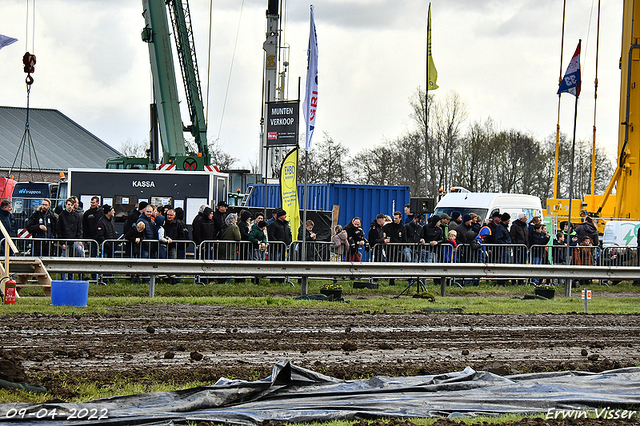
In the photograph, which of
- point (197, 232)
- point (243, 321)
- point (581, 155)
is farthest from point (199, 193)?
point (581, 155)

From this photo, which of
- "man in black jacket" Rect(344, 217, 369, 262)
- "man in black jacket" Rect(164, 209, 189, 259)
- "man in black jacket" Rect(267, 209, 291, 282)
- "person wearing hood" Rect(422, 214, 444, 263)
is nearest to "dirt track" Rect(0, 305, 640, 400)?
"man in black jacket" Rect(267, 209, 291, 282)

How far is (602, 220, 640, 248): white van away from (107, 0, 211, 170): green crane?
13017 millimetres

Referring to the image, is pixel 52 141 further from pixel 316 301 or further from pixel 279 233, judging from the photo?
pixel 316 301

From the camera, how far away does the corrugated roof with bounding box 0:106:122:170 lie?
8034 cm

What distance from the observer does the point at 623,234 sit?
25234mm

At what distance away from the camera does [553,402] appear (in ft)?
21.8

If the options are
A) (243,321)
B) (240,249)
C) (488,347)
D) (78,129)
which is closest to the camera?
(488,347)

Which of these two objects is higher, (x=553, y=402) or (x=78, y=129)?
(x=78, y=129)

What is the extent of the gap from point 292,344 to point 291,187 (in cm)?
938

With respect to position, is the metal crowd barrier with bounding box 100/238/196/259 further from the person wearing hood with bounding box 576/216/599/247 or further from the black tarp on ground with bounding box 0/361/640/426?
the person wearing hood with bounding box 576/216/599/247

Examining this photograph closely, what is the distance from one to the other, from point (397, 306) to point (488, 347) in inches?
205

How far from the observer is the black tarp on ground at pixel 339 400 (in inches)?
235

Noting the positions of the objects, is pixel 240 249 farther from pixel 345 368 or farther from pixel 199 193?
pixel 345 368

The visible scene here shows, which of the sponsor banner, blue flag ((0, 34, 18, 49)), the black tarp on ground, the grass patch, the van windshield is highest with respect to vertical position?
blue flag ((0, 34, 18, 49))
